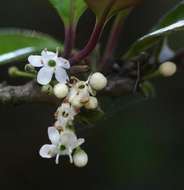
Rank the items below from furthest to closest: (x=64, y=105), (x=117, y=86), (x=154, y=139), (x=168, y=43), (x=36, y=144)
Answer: (x=36, y=144) → (x=154, y=139) → (x=168, y=43) → (x=117, y=86) → (x=64, y=105)

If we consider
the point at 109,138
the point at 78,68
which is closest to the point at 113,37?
the point at 78,68

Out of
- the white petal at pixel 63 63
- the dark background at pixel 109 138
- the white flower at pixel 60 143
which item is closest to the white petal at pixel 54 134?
the white flower at pixel 60 143

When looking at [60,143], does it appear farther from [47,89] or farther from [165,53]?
[165,53]

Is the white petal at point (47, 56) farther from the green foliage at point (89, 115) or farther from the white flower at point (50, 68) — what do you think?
the green foliage at point (89, 115)

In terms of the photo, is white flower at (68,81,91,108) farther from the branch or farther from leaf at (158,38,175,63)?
leaf at (158,38,175,63)

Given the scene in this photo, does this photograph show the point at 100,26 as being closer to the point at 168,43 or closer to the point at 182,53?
the point at 182,53

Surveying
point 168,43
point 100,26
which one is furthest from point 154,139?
point 100,26
